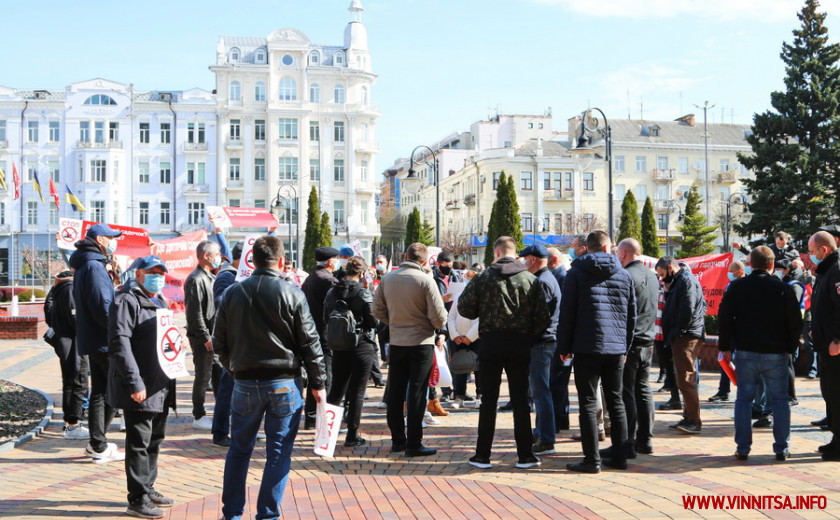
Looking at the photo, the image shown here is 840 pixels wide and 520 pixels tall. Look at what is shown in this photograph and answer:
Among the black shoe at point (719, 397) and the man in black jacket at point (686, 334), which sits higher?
the man in black jacket at point (686, 334)

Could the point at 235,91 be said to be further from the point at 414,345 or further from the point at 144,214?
the point at 414,345

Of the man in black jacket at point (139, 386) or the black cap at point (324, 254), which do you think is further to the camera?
the black cap at point (324, 254)

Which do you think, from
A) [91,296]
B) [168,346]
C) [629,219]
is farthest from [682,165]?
[168,346]

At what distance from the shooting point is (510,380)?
7.40 metres

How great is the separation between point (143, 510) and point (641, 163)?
75676mm

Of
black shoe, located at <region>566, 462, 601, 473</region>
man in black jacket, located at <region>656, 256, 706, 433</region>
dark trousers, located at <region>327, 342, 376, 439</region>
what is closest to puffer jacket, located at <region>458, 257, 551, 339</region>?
black shoe, located at <region>566, 462, 601, 473</region>

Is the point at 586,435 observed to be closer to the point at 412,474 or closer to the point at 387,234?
the point at 412,474

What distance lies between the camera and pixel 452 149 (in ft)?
319

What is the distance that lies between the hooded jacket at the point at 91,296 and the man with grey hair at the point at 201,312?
1.17 m

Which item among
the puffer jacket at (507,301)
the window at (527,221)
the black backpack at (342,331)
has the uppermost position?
the window at (527,221)

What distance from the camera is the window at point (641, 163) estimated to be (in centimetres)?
7694

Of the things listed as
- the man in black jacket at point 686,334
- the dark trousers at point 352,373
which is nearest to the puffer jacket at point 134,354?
the dark trousers at point 352,373

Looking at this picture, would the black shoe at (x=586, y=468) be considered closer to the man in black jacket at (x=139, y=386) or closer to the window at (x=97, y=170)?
the man in black jacket at (x=139, y=386)

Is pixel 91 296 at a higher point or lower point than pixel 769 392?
higher
